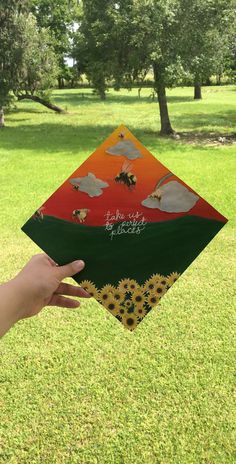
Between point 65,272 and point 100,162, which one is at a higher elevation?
point 100,162

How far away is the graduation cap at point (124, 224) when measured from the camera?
7.50 ft

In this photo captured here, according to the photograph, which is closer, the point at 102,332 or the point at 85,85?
the point at 102,332

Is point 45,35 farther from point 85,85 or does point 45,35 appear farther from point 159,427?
point 85,85

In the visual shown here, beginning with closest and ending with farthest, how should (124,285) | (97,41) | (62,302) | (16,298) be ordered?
1. (16,298)
2. (124,285)
3. (62,302)
4. (97,41)

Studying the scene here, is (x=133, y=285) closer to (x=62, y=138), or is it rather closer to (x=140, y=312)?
(x=140, y=312)

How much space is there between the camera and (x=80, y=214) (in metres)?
2.31

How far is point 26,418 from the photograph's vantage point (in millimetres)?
3670

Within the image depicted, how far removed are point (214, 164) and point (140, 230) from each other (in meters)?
10.3

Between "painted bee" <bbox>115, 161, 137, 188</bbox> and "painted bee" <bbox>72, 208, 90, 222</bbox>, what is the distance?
0.81 feet

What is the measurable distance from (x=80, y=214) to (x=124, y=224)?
0.83 feet

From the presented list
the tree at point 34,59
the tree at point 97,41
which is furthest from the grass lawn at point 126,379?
the tree at point 34,59

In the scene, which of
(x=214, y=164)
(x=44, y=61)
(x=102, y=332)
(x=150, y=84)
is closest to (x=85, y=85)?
(x=44, y=61)

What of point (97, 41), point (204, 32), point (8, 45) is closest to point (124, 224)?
point (204, 32)

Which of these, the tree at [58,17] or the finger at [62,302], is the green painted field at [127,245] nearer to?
the finger at [62,302]
